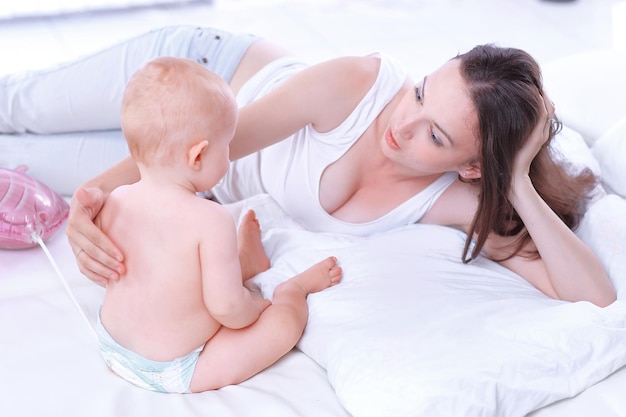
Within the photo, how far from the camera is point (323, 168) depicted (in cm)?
196

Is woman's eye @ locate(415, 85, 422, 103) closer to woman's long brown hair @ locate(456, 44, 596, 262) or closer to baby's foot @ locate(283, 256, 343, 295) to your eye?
woman's long brown hair @ locate(456, 44, 596, 262)

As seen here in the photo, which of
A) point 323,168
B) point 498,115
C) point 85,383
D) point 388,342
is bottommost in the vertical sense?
point 85,383

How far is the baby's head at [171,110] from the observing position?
1.41 m

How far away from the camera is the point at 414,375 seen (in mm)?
1495

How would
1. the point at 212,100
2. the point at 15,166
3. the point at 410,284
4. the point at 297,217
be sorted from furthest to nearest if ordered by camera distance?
the point at 15,166 → the point at 297,217 → the point at 410,284 → the point at 212,100

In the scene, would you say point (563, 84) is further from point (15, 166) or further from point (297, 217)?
point (15, 166)

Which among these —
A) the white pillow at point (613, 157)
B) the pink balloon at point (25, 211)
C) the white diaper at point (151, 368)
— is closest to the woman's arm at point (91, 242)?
the white diaper at point (151, 368)

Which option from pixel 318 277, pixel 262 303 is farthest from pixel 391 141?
pixel 262 303

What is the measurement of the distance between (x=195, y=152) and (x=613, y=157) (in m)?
1.23

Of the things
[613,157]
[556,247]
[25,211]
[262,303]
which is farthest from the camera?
[613,157]

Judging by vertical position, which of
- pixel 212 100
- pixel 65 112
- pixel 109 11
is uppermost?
pixel 212 100

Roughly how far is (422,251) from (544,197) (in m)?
0.33

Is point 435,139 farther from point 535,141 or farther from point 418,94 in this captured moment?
point 535,141

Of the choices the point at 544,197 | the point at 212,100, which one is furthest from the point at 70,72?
the point at 544,197
